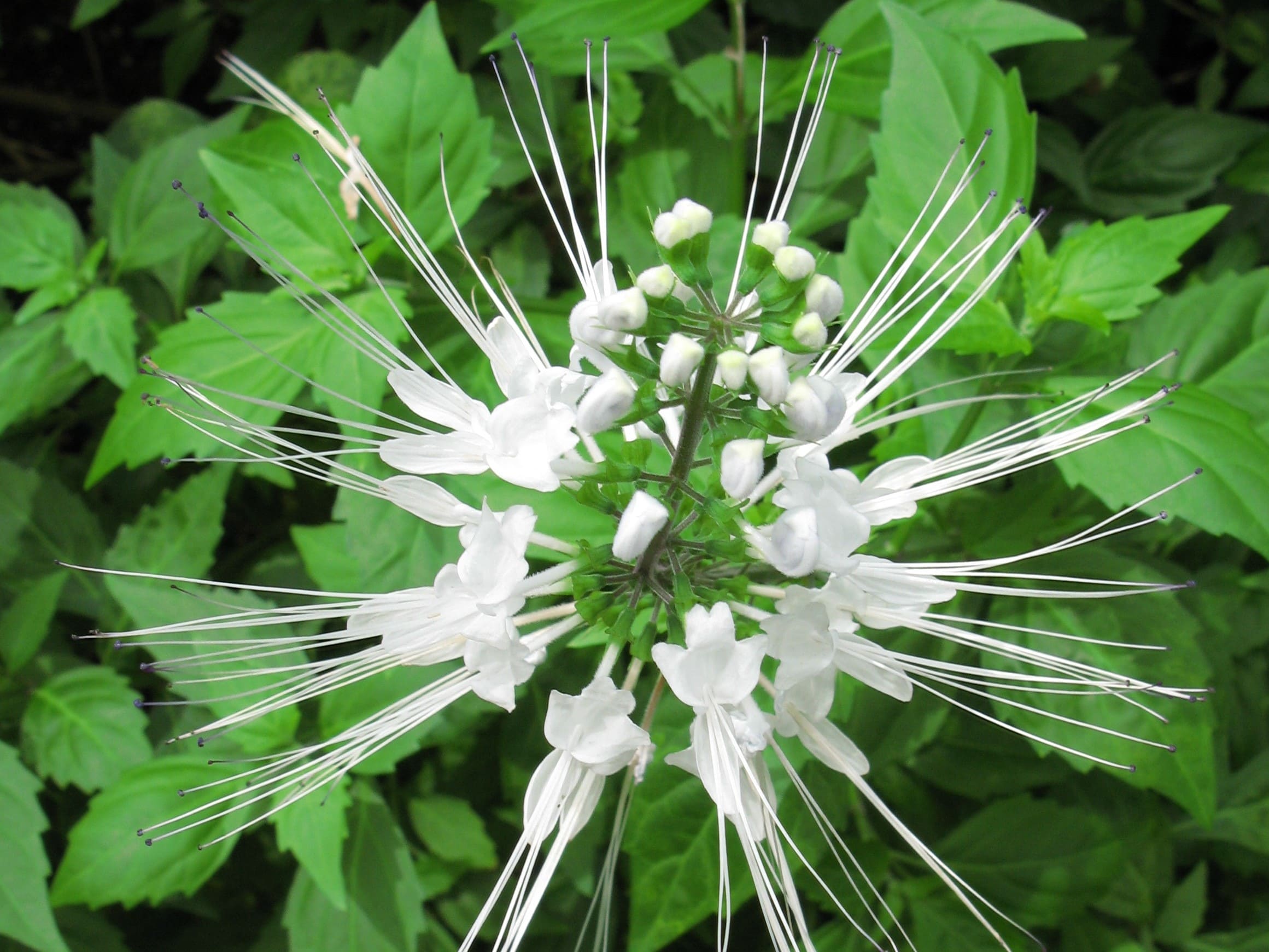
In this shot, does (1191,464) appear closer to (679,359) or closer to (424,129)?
(679,359)

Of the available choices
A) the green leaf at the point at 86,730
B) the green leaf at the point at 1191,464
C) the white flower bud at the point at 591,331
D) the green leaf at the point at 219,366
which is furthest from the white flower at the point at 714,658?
the green leaf at the point at 86,730

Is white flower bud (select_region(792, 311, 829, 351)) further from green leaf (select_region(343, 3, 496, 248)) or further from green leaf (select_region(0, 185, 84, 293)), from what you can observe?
green leaf (select_region(0, 185, 84, 293))

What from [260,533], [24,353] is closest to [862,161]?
[260,533]

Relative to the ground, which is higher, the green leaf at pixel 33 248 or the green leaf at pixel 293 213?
the green leaf at pixel 293 213

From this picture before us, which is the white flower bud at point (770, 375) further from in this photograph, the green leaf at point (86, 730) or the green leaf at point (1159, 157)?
the green leaf at point (1159, 157)

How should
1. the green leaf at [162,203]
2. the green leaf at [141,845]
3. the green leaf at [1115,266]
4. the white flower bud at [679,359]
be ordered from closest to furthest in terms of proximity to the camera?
the white flower bud at [679,359]
the green leaf at [1115,266]
the green leaf at [141,845]
the green leaf at [162,203]

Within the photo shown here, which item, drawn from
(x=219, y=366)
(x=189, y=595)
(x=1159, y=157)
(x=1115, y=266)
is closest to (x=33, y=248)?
(x=219, y=366)
